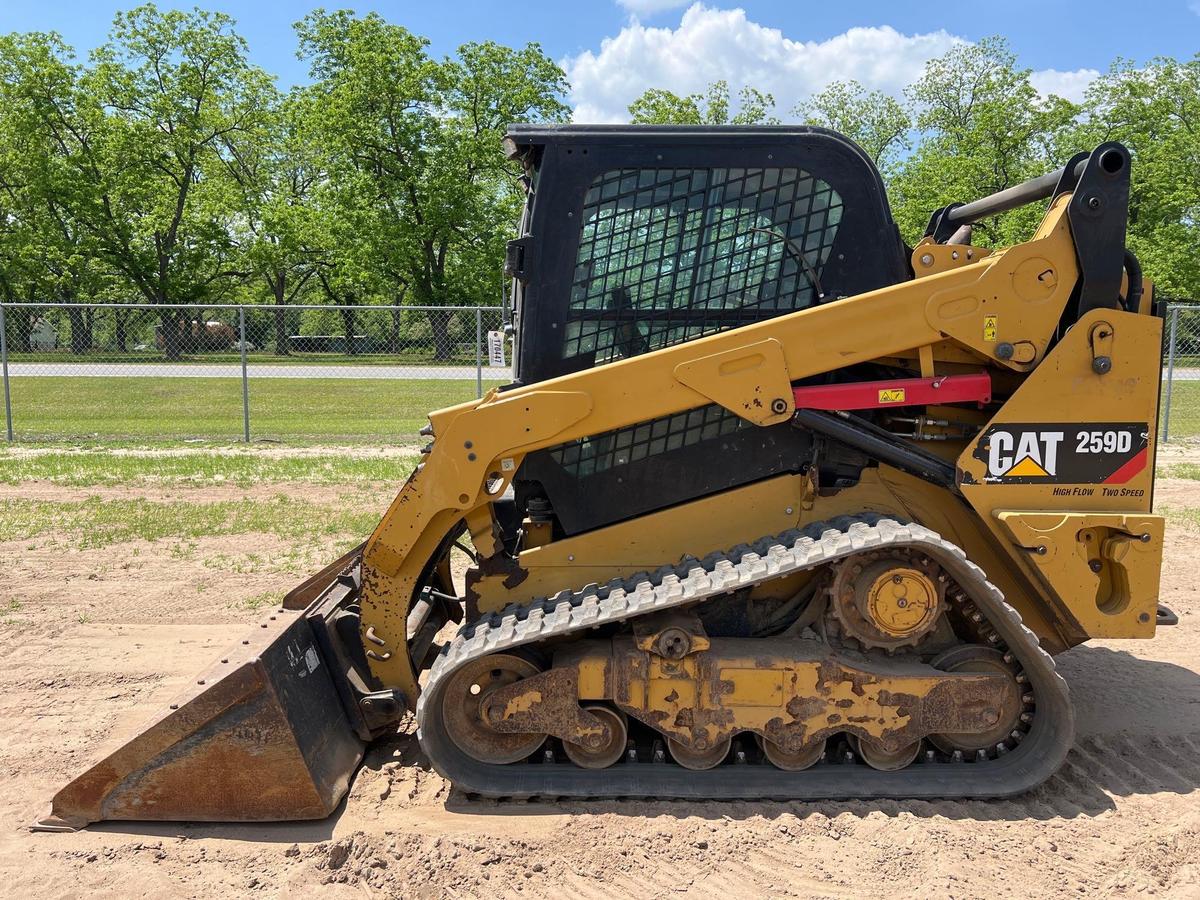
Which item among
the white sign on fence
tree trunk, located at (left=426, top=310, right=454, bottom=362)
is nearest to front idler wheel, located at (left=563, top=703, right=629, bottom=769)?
the white sign on fence

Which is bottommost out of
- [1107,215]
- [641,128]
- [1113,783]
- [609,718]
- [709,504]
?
[1113,783]

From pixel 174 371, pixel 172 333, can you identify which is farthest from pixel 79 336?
pixel 174 371

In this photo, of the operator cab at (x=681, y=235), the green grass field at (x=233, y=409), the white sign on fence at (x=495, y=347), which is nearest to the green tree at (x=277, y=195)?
the green grass field at (x=233, y=409)

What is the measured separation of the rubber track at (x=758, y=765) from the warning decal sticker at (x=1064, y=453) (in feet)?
1.67

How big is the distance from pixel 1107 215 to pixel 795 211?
126cm

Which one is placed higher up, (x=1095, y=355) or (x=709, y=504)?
(x=1095, y=355)

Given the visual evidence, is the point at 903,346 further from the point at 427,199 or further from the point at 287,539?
the point at 427,199

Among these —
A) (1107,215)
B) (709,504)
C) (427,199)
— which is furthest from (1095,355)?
(427,199)

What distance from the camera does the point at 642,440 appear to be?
13.0 ft

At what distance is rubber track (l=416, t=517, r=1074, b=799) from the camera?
3.49 meters

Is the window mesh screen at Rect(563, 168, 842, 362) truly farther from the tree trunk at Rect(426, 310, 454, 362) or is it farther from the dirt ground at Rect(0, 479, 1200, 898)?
the tree trunk at Rect(426, 310, 454, 362)

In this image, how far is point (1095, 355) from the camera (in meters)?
3.65

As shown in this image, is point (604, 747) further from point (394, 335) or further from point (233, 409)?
point (233, 409)

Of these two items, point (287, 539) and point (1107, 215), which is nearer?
point (1107, 215)
